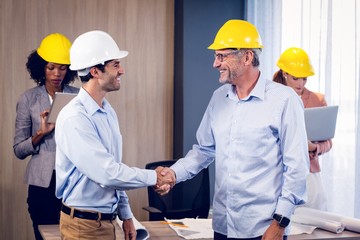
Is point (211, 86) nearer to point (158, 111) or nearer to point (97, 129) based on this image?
point (158, 111)

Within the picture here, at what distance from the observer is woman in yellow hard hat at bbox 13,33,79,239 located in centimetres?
373

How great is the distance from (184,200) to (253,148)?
8.56 feet

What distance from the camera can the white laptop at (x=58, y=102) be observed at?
3.51 meters

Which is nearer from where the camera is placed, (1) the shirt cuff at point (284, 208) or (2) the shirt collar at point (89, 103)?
(1) the shirt cuff at point (284, 208)

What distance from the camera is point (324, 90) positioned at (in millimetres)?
4258

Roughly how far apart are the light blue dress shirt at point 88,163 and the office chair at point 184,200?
1.83 meters

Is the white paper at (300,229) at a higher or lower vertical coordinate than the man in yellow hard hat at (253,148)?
lower

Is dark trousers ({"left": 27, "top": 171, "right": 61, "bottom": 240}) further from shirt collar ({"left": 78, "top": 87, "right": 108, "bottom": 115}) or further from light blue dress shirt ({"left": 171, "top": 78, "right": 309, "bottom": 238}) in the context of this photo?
light blue dress shirt ({"left": 171, "top": 78, "right": 309, "bottom": 238})

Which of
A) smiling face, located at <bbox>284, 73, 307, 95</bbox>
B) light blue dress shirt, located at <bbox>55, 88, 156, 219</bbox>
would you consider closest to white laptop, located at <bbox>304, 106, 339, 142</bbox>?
smiling face, located at <bbox>284, 73, 307, 95</bbox>

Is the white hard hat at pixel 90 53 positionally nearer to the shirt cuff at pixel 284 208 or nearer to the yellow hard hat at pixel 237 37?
the yellow hard hat at pixel 237 37

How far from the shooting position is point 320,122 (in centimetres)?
345

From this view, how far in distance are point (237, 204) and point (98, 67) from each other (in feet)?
2.82


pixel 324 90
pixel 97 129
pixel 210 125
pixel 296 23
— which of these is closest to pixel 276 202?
pixel 210 125

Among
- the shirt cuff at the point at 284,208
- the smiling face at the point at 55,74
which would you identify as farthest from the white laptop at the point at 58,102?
the shirt cuff at the point at 284,208
